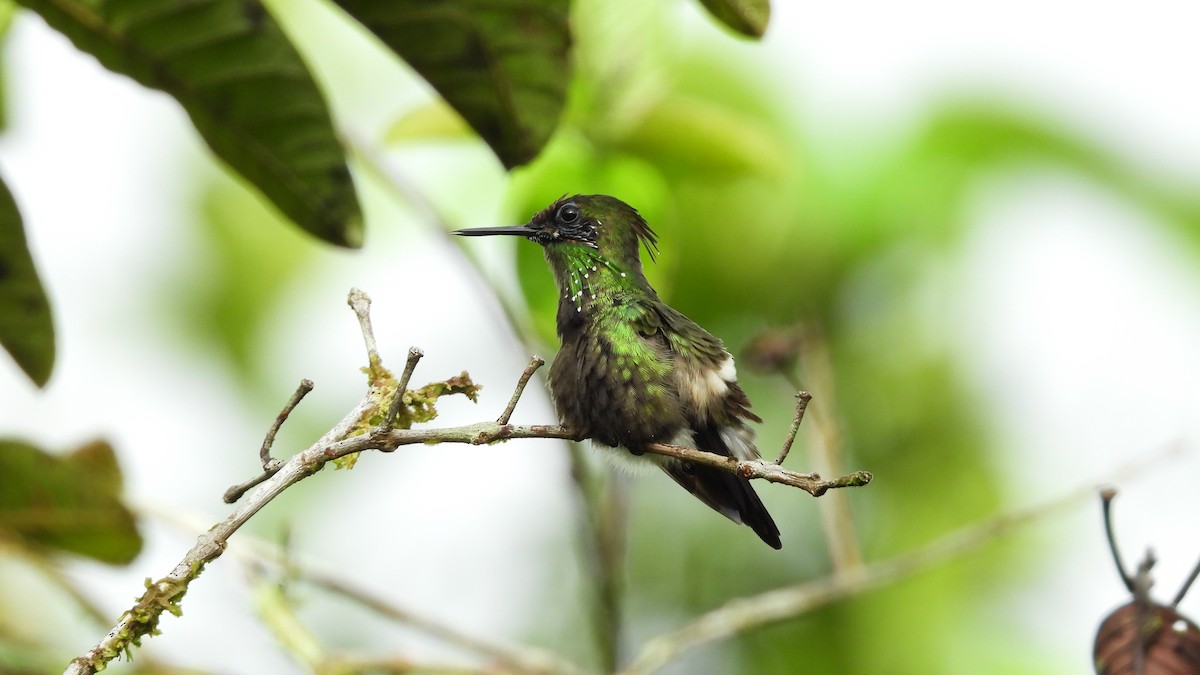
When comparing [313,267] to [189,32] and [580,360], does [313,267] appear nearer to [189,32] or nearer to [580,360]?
[189,32]

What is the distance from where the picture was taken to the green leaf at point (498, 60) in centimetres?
204

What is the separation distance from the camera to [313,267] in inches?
213

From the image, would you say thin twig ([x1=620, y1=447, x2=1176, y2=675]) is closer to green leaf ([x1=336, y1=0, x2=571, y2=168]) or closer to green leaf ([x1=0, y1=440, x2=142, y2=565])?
green leaf ([x1=336, y1=0, x2=571, y2=168])

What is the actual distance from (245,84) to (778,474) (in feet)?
4.82

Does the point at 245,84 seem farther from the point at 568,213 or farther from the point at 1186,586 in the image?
the point at 1186,586

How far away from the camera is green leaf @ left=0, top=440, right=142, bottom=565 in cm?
276

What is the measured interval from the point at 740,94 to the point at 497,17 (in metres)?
2.70

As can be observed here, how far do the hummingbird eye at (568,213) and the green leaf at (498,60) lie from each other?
1.88 feet

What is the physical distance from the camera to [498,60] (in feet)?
6.78

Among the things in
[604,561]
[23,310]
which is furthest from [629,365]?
[23,310]

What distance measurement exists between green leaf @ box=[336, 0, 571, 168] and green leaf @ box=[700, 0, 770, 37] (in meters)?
0.32

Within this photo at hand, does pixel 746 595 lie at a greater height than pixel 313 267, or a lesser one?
lesser

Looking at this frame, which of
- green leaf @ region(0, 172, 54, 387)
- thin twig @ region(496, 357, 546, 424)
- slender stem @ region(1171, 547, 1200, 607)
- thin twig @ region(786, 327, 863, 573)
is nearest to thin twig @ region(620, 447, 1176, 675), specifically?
thin twig @ region(786, 327, 863, 573)

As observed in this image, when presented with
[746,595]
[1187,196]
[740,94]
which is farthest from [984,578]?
[740,94]
